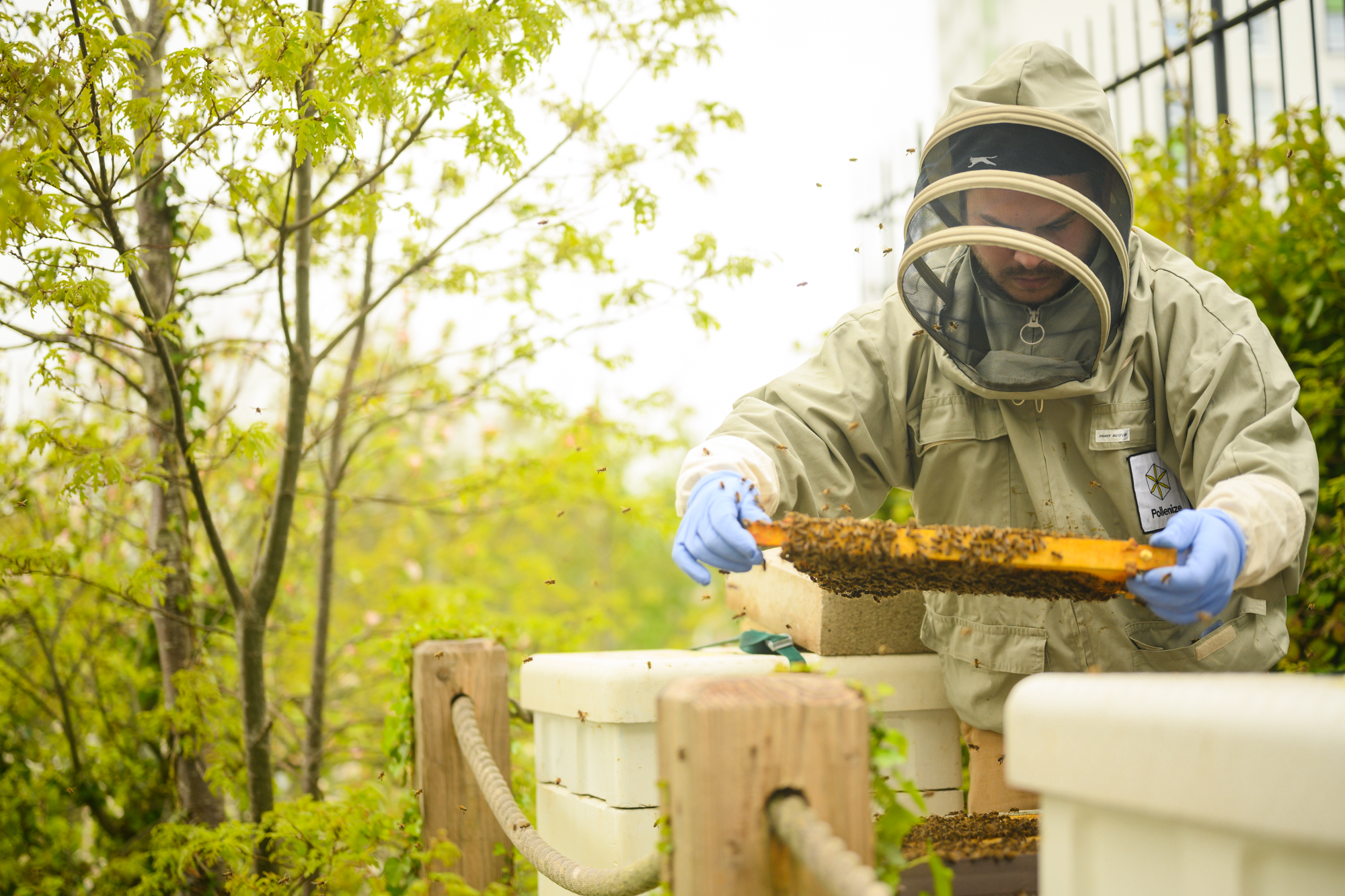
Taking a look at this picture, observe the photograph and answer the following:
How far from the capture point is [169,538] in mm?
3311

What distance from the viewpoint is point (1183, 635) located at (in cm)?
207

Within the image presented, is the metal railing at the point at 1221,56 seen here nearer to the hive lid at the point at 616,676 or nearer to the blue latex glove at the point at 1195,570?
the blue latex glove at the point at 1195,570

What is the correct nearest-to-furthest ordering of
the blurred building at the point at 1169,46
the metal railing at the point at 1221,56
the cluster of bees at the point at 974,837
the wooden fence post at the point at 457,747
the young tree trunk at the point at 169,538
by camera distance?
the cluster of bees at the point at 974,837 < the wooden fence post at the point at 457,747 < the young tree trunk at the point at 169,538 < the metal railing at the point at 1221,56 < the blurred building at the point at 1169,46

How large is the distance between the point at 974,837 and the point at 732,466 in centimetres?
88

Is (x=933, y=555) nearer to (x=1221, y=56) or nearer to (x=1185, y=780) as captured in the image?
(x=1185, y=780)

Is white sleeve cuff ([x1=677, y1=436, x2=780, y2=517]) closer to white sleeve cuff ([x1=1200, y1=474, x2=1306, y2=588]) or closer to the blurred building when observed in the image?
white sleeve cuff ([x1=1200, y1=474, x2=1306, y2=588])

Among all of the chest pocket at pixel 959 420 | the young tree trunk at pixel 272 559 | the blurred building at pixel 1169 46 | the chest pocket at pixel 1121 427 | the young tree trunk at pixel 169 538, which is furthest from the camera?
the blurred building at pixel 1169 46

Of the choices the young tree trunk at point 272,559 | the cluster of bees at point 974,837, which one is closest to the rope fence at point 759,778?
the cluster of bees at point 974,837

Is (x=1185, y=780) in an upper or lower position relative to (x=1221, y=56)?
lower

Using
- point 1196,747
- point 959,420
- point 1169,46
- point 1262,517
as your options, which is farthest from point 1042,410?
point 1169,46

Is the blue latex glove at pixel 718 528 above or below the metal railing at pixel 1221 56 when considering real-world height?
below

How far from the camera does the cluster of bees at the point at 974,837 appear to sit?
1.58 metres

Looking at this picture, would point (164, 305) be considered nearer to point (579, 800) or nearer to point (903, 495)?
point (579, 800)

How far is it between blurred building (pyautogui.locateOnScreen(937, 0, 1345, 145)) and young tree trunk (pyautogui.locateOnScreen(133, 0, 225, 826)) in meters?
2.61
